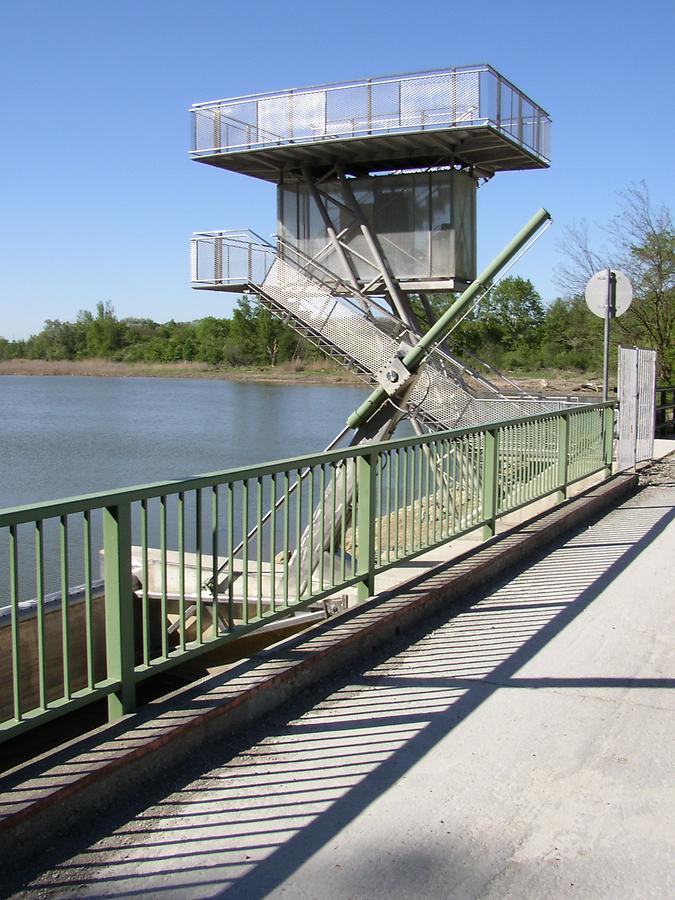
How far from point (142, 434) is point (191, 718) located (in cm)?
4025

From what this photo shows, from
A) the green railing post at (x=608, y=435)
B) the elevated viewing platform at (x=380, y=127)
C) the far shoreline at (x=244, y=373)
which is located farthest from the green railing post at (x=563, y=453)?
the far shoreline at (x=244, y=373)

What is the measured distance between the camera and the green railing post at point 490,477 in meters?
9.13

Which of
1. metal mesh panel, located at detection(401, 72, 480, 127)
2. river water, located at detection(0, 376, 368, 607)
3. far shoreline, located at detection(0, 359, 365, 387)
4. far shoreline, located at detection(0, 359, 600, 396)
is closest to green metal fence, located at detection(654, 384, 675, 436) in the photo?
metal mesh panel, located at detection(401, 72, 480, 127)

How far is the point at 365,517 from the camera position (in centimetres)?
684

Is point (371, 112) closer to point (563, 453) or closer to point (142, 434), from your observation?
point (563, 453)

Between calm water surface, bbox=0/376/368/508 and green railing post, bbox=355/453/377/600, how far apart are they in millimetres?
18728

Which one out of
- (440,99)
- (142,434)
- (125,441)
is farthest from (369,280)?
(142,434)

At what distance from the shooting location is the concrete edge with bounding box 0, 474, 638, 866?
3793 millimetres

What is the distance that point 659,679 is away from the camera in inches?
228

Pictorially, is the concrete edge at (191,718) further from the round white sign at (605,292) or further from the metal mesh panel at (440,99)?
the metal mesh panel at (440,99)

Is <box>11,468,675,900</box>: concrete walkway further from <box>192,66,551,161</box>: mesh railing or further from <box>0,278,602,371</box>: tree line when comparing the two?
<box>0,278,602,371</box>: tree line

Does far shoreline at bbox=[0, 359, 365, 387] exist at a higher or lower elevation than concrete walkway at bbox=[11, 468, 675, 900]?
higher

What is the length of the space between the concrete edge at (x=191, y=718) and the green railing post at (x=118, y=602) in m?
0.16

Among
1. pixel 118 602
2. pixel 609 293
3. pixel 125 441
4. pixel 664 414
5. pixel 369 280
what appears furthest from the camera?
pixel 125 441
